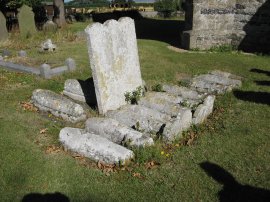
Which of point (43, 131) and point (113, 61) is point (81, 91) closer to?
point (113, 61)

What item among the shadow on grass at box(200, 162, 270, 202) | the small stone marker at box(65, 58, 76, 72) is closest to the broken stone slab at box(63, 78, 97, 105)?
the small stone marker at box(65, 58, 76, 72)

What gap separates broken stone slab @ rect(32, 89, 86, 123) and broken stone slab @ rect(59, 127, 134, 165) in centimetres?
123

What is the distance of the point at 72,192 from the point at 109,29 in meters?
3.94

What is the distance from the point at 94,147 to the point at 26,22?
16338 millimetres

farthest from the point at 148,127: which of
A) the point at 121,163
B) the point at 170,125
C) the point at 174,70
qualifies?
the point at 174,70

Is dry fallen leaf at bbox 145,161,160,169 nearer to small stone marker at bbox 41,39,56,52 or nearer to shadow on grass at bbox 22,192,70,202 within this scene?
shadow on grass at bbox 22,192,70,202

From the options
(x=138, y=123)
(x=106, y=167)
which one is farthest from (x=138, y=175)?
(x=138, y=123)

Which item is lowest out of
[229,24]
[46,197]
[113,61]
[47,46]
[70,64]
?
[46,197]

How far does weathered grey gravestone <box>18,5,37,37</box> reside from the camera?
65.0ft

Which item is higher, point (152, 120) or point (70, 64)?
point (70, 64)

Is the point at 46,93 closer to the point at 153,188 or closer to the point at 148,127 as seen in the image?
the point at 148,127

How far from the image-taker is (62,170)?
5844 mm

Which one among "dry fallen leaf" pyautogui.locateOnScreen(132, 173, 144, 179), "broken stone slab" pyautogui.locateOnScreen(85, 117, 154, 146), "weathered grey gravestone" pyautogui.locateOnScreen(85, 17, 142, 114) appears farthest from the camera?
"weathered grey gravestone" pyautogui.locateOnScreen(85, 17, 142, 114)

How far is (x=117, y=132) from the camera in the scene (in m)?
6.55
